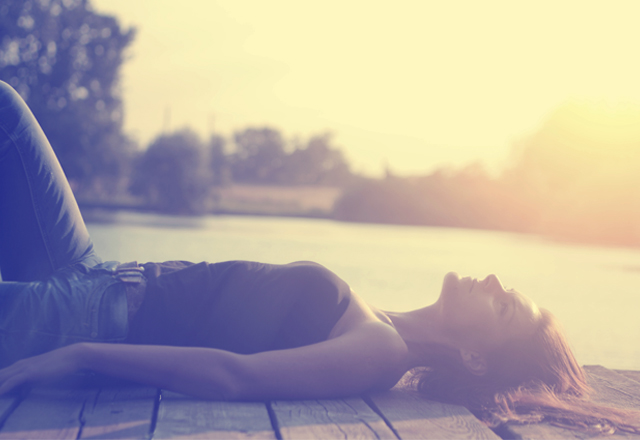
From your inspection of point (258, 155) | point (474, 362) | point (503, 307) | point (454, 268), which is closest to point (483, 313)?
point (503, 307)

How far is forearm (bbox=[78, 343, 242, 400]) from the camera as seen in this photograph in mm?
1679

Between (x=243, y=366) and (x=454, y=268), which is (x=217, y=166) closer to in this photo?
(x=454, y=268)

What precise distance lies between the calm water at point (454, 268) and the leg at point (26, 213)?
375 cm

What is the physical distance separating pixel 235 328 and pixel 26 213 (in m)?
0.96

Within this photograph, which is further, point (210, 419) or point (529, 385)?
point (529, 385)

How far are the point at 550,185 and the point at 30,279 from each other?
1001 inches

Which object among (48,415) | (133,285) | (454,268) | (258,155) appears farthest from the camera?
(258,155)

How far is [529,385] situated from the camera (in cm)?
218

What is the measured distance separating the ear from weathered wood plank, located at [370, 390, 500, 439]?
22 centimetres

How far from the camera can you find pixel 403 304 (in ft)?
18.6

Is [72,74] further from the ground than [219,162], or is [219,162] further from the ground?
[72,74]

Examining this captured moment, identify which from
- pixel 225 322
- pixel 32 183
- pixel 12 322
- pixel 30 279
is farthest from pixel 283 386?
pixel 32 183

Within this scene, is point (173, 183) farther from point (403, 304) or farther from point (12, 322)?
point (12, 322)

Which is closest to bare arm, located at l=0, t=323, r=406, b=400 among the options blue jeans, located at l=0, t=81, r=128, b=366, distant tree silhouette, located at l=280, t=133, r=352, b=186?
blue jeans, located at l=0, t=81, r=128, b=366
